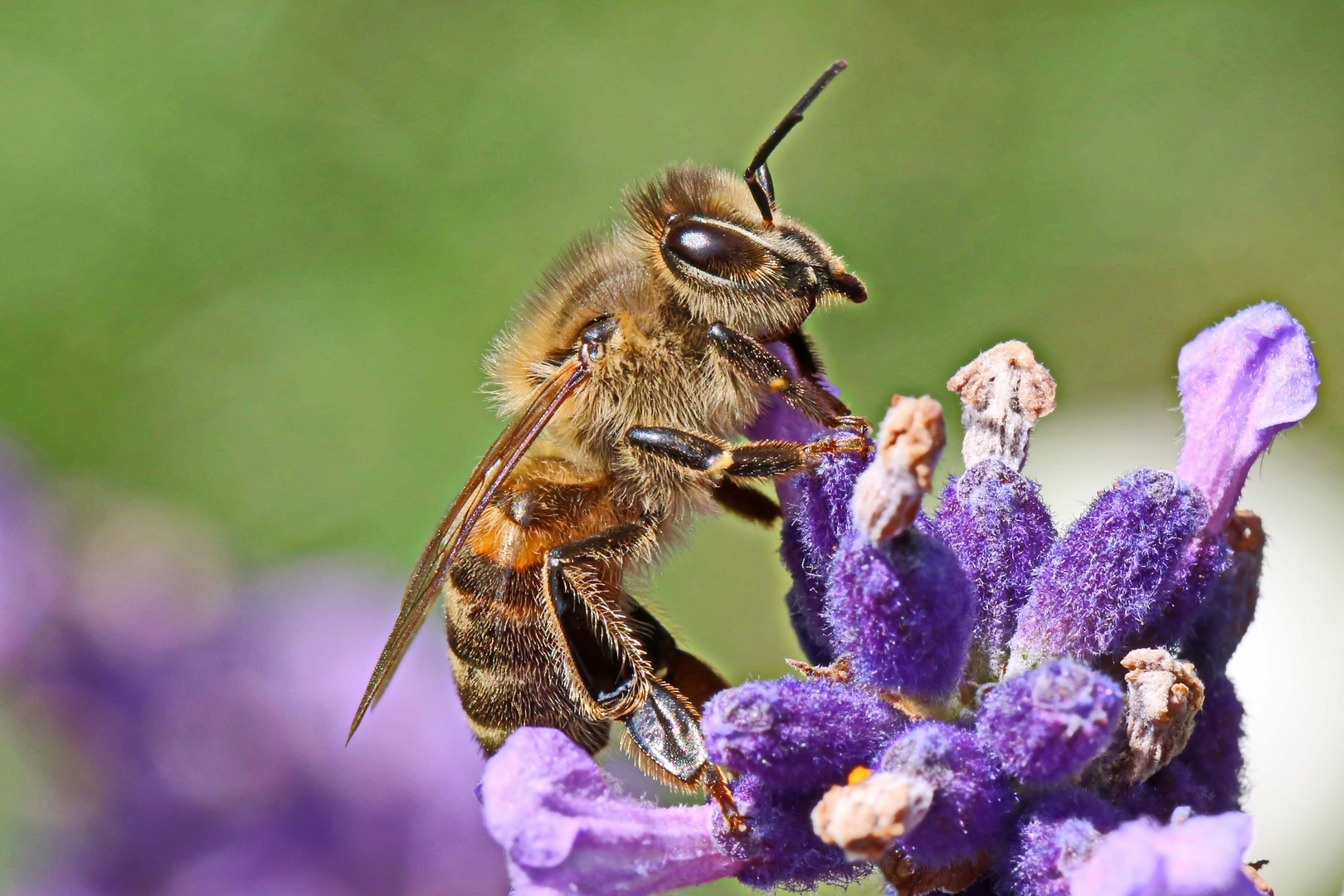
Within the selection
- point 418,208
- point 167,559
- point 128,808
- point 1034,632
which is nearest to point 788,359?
point 1034,632

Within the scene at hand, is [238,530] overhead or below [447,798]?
overhead

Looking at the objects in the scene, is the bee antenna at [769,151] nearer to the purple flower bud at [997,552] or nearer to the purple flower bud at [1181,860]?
the purple flower bud at [997,552]

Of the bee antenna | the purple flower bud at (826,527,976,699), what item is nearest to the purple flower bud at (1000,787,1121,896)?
the purple flower bud at (826,527,976,699)

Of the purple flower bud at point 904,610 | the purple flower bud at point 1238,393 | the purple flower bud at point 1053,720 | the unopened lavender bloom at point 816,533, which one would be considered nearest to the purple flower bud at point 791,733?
the purple flower bud at point 904,610

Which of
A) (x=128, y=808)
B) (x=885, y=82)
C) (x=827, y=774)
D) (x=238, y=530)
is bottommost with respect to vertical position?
(x=827, y=774)

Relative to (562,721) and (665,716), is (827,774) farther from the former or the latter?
(562,721)

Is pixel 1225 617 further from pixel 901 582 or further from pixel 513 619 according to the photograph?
pixel 513 619

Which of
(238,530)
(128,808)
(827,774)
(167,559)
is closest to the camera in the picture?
(827,774)

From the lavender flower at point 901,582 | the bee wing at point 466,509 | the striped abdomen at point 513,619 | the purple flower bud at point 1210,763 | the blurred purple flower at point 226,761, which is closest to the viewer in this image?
the lavender flower at point 901,582
